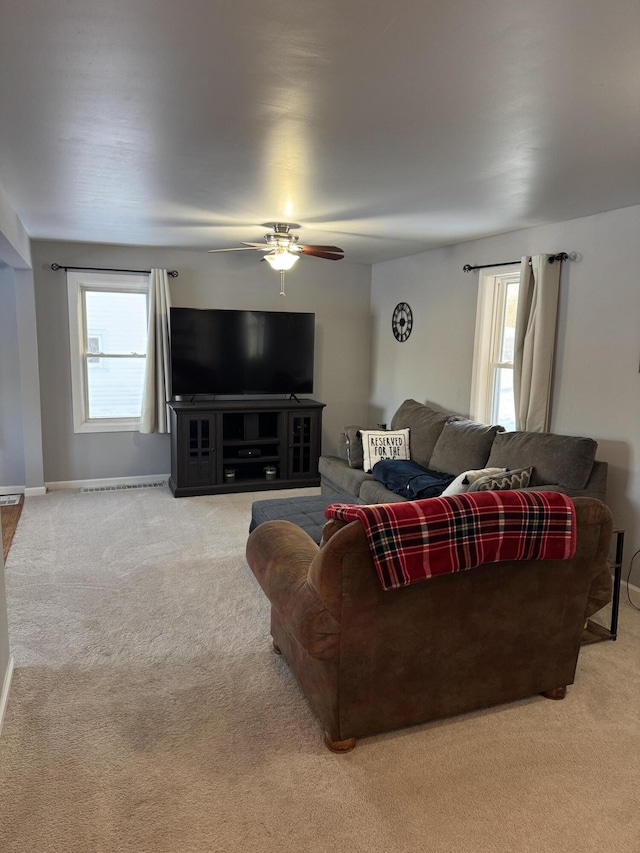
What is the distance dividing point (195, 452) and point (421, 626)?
3828 millimetres

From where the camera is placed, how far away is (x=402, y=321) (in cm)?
602

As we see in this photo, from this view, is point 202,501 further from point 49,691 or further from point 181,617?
point 49,691

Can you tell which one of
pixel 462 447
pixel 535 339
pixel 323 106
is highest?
pixel 323 106

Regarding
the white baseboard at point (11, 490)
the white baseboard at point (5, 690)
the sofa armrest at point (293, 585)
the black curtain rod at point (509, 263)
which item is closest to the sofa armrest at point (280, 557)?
the sofa armrest at point (293, 585)

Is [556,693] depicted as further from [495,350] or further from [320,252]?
[320,252]

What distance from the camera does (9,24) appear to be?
1549 mm

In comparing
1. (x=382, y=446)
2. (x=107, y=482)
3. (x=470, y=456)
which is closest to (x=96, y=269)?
(x=107, y=482)

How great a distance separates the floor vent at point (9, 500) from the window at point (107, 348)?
2.91ft

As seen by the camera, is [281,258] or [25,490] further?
[25,490]

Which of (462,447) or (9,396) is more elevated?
(9,396)

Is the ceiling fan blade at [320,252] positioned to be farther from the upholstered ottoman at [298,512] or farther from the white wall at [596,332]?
the upholstered ottoman at [298,512]

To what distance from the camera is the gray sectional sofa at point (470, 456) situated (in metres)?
3.44

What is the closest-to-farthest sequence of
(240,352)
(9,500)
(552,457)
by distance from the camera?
(552,457), (9,500), (240,352)

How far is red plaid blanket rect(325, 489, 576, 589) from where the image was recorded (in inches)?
75.9
